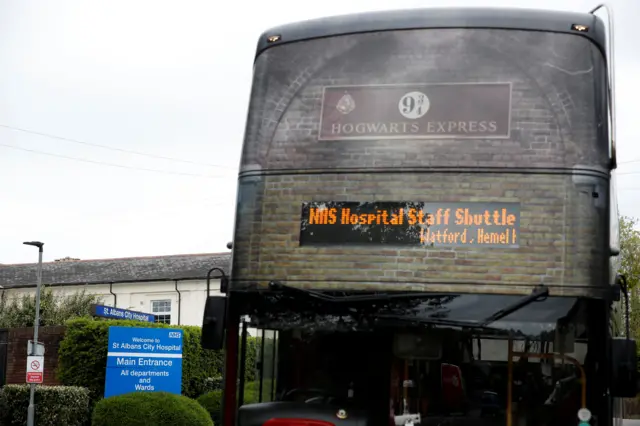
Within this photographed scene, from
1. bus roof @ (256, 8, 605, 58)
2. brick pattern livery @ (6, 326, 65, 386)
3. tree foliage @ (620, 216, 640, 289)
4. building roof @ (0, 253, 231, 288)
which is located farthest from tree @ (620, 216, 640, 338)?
bus roof @ (256, 8, 605, 58)

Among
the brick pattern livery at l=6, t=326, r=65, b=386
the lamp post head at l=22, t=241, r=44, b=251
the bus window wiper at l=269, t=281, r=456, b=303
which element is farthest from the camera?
the lamp post head at l=22, t=241, r=44, b=251

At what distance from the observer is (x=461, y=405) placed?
7070 millimetres

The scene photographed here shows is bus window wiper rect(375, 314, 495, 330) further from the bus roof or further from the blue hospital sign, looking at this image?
the blue hospital sign

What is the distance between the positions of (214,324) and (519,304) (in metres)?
2.30

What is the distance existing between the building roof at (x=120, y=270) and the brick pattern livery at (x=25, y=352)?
22219 millimetres

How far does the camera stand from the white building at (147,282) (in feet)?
180

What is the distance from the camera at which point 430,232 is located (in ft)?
23.5

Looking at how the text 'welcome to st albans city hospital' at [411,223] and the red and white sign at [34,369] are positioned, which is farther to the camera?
the red and white sign at [34,369]

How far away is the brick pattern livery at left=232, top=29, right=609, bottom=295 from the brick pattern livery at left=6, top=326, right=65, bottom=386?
23.2 m

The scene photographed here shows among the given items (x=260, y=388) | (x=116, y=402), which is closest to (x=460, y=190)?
(x=260, y=388)

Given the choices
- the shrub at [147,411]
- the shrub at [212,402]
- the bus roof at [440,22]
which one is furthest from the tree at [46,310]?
the bus roof at [440,22]

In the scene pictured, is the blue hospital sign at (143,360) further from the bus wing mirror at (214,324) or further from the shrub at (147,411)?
the bus wing mirror at (214,324)

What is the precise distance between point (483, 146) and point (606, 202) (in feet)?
3.26

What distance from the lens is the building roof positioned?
2228 inches
